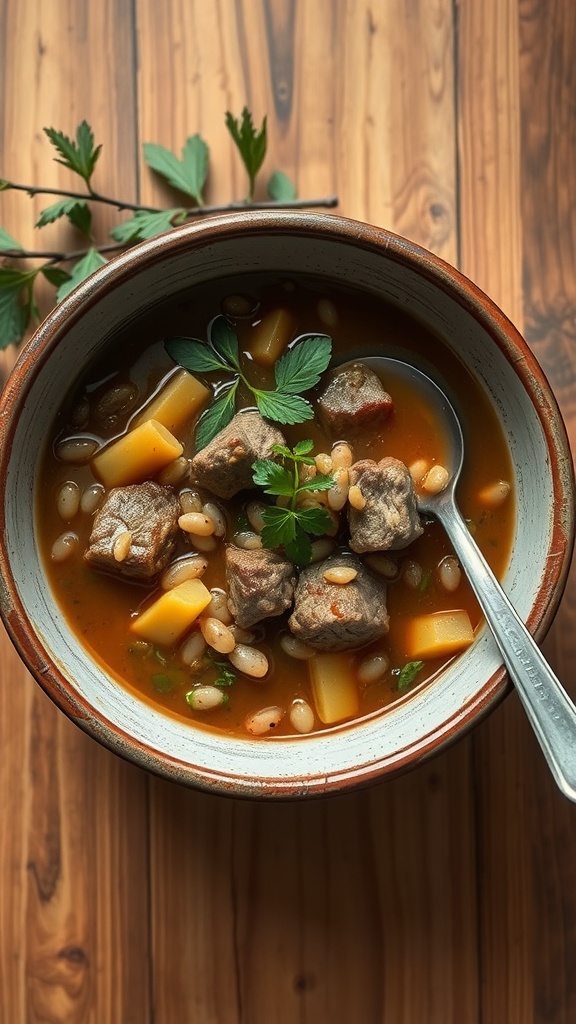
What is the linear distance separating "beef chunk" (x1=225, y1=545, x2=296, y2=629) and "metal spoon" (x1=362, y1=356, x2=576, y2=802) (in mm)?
379

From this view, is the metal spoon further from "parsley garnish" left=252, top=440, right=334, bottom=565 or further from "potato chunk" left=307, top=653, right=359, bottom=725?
"potato chunk" left=307, top=653, right=359, bottom=725

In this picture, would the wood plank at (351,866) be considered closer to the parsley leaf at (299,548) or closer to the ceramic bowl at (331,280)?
the ceramic bowl at (331,280)

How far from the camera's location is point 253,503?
2.38 meters

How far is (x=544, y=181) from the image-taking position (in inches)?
103

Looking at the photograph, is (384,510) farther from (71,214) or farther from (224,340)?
(71,214)

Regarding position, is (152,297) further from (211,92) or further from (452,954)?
(452,954)

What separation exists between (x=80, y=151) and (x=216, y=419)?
836 mm

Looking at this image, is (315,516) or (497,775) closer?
(315,516)

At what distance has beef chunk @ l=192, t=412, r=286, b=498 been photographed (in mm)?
2199

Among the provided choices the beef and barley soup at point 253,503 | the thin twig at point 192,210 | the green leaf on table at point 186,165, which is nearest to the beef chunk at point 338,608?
the beef and barley soup at point 253,503

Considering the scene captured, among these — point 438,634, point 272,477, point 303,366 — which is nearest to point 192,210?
point 303,366

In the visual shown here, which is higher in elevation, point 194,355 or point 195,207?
point 195,207

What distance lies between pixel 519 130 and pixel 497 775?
1.76 meters

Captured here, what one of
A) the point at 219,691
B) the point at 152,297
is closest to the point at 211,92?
the point at 152,297
